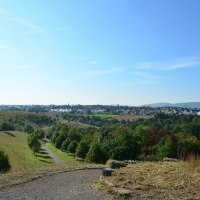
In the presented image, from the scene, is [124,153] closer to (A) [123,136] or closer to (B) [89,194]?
(A) [123,136]

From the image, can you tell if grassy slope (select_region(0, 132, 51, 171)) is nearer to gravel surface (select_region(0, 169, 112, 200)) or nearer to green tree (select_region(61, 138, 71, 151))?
gravel surface (select_region(0, 169, 112, 200))

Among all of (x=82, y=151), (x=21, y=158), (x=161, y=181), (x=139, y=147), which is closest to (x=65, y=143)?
(x=82, y=151)

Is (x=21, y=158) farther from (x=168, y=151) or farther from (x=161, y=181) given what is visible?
(x=161, y=181)

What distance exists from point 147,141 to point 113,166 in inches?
1974

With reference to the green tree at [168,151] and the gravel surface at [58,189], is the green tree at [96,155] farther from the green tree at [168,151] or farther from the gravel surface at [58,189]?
the gravel surface at [58,189]

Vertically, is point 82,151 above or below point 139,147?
below

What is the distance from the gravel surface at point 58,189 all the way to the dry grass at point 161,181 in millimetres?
1364

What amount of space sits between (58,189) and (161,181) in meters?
5.09

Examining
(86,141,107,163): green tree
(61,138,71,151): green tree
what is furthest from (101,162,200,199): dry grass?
(61,138,71,151): green tree

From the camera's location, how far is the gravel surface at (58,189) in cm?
1456

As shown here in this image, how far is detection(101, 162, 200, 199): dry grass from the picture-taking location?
1468cm

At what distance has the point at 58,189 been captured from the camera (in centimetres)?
1598

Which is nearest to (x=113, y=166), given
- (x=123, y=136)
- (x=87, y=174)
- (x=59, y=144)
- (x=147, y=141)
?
(x=87, y=174)

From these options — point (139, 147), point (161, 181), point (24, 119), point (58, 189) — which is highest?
point (161, 181)
